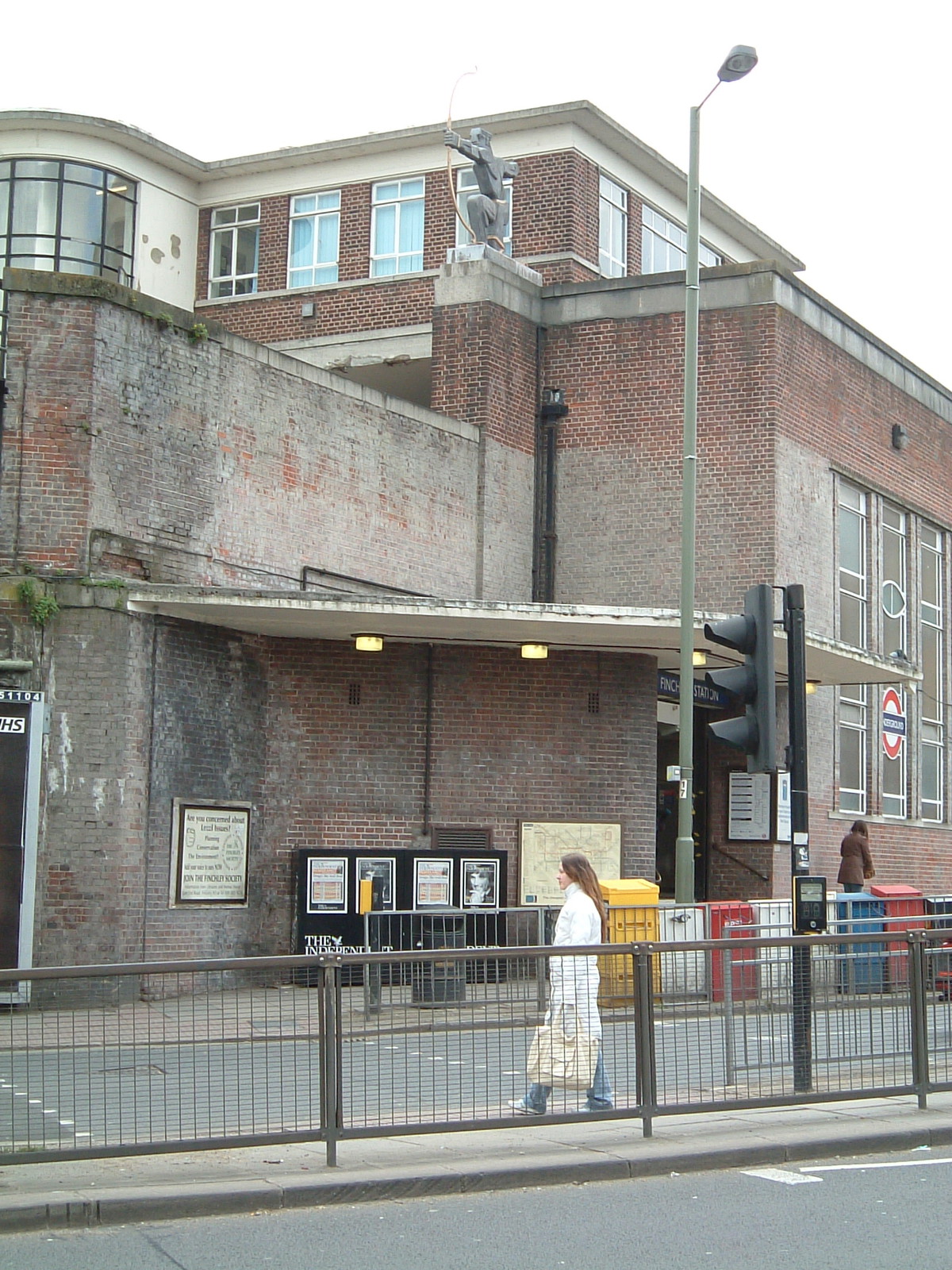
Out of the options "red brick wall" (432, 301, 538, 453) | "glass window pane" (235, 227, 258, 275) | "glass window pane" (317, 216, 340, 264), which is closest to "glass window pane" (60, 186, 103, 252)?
"glass window pane" (235, 227, 258, 275)

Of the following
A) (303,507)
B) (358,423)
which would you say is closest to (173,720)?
(303,507)

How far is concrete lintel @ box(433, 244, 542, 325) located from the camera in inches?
901

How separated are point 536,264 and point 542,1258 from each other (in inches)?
961

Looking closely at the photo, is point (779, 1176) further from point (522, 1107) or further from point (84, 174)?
point (84, 174)

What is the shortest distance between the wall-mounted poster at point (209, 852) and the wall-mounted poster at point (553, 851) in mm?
3648

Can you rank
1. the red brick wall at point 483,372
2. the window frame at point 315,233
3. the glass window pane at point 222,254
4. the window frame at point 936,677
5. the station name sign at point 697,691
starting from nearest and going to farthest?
the station name sign at point 697,691, the red brick wall at point 483,372, the window frame at point 936,677, the window frame at point 315,233, the glass window pane at point 222,254

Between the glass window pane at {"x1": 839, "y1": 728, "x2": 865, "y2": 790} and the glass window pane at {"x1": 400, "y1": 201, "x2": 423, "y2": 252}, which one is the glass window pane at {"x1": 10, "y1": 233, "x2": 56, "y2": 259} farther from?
the glass window pane at {"x1": 839, "y1": 728, "x2": 865, "y2": 790}

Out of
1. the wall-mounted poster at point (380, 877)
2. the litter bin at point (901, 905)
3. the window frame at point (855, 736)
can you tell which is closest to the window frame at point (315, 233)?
the window frame at point (855, 736)

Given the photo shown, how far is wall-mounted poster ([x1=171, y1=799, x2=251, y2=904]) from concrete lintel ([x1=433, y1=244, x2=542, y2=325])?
28.4 feet

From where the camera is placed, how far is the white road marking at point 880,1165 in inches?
346

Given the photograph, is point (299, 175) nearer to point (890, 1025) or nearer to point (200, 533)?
point (200, 533)

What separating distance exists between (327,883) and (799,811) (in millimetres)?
8101

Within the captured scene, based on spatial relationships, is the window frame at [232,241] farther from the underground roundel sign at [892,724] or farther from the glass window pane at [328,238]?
the underground roundel sign at [892,724]

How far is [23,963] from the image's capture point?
1538 cm
